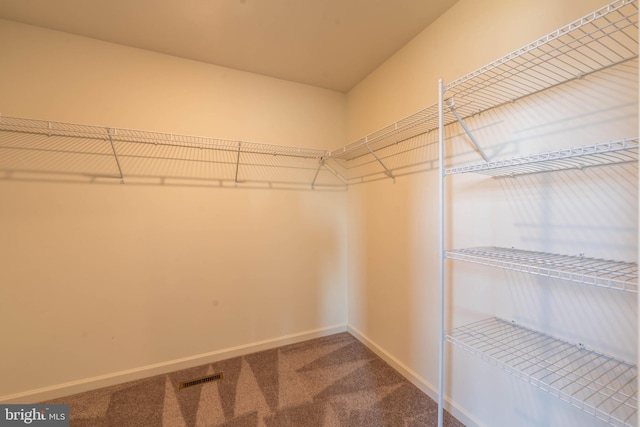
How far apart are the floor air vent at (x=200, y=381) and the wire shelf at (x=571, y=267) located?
1.87 metres

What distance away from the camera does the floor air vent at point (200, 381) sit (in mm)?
1886

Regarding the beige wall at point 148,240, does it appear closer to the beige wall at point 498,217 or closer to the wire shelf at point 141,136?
the wire shelf at point 141,136

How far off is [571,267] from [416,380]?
4.50ft

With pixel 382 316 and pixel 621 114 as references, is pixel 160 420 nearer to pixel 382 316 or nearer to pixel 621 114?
pixel 382 316

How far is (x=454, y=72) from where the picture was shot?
61.6 inches

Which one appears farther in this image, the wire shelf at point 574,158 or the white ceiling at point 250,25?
the white ceiling at point 250,25

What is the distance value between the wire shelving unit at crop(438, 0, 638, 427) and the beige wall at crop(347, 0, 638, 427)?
0.17ft

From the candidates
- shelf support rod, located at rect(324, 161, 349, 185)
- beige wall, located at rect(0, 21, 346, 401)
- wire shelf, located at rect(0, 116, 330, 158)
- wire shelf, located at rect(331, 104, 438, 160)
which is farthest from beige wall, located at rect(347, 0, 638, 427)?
wire shelf, located at rect(0, 116, 330, 158)

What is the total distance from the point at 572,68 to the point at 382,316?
1.94 meters

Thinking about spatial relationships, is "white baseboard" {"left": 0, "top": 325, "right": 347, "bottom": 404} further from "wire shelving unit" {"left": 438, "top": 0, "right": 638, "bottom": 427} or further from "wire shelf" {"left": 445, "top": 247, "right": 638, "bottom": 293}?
"wire shelf" {"left": 445, "top": 247, "right": 638, "bottom": 293}

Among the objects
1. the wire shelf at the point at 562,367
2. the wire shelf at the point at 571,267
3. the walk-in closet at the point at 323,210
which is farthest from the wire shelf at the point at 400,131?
the wire shelf at the point at 562,367

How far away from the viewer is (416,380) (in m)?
1.86

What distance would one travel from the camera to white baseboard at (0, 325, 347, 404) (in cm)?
172

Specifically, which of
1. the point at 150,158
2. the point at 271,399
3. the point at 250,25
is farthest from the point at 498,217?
the point at 150,158
